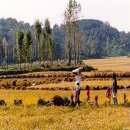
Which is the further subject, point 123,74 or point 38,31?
point 38,31

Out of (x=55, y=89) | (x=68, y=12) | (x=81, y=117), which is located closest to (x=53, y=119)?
(x=81, y=117)

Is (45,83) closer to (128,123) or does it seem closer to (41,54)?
(128,123)

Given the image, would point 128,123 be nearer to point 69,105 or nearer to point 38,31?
point 69,105

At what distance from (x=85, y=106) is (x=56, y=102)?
7.32 feet

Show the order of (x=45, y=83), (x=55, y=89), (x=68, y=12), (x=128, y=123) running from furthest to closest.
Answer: (x=68, y=12)
(x=45, y=83)
(x=55, y=89)
(x=128, y=123)

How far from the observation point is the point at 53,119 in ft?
69.1

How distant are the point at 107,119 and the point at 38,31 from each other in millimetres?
104831

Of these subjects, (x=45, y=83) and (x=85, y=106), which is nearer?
(x=85, y=106)

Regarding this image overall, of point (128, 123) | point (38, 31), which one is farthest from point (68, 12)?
point (128, 123)

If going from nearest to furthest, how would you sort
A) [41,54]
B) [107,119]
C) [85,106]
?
[107,119] < [85,106] < [41,54]

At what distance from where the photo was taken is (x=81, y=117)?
21.6 metres

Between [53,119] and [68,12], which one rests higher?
[68,12]

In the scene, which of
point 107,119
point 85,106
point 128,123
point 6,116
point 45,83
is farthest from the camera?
point 45,83

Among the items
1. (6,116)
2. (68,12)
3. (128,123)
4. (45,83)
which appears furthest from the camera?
(68,12)
